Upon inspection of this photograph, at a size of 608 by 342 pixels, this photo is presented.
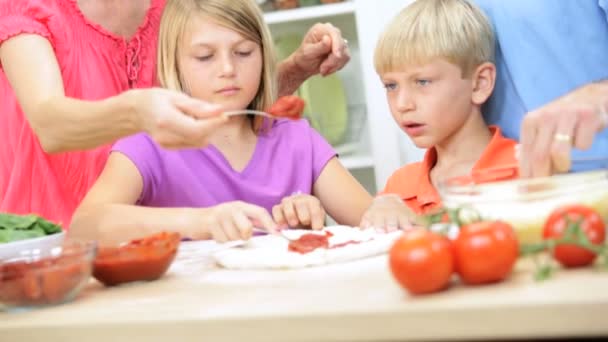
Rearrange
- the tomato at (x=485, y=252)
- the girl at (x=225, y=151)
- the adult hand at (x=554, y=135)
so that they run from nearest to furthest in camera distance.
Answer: the tomato at (x=485, y=252)
the adult hand at (x=554, y=135)
the girl at (x=225, y=151)

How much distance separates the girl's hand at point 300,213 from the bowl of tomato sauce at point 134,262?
1.41 feet

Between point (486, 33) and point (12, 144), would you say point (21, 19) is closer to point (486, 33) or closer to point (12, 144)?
point (12, 144)

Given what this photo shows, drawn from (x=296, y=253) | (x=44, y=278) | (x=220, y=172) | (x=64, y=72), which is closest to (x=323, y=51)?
(x=220, y=172)

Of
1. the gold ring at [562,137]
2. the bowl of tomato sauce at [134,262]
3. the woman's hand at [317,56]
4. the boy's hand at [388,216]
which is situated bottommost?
the boy's hand at [388,216]

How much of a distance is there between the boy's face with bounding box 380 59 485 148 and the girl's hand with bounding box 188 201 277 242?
0.55 m

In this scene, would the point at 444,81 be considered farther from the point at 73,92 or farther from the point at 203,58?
the point at 73,92

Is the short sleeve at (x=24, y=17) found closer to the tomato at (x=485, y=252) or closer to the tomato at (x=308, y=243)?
the tomato at (x=308, y=243)

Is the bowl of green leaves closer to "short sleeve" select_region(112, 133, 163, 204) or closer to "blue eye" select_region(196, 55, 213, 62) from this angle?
"short sleeve" select_region(112, 133, 163, 204)

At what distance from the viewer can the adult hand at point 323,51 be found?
2.09 metres

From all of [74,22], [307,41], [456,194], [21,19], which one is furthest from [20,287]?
[307,41]

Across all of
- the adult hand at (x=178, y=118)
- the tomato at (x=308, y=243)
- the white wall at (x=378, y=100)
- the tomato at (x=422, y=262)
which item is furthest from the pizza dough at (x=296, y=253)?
the white wall at (x=378, y=100)

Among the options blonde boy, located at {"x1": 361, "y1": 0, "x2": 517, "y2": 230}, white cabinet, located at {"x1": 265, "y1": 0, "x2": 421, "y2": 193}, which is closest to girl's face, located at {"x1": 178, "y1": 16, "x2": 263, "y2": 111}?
blonde boy, located at {"x1": 361, "y1": 0, "x2": 517, "y2": 230}

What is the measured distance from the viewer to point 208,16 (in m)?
1.98

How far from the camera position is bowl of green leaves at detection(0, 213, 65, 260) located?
144cm
